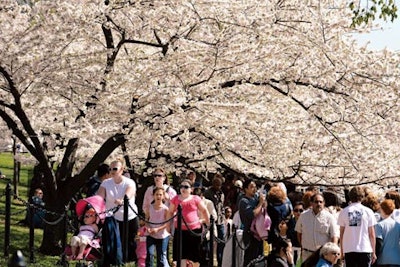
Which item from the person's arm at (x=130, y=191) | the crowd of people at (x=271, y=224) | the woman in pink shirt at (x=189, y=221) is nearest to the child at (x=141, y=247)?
the crowd of people at (x=271, y=224)

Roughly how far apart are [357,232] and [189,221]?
253 centimetres

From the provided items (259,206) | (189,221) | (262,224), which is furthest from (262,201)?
(189,221)

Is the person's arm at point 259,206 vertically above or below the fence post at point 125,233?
above

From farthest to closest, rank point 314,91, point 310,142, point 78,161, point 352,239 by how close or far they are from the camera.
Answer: point 78,161
point 310,142
point 314,91
point 352,239

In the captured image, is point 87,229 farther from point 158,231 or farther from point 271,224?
point 271,224

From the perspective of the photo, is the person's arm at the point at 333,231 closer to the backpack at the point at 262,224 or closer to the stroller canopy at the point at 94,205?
the backpack at the point at 262,224

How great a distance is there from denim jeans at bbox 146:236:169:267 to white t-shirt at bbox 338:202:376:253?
2.59 m

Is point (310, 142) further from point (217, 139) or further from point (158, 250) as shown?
point (158, 250)

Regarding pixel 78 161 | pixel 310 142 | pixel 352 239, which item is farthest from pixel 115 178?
pixel 78 161

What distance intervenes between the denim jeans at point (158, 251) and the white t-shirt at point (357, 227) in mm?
2586

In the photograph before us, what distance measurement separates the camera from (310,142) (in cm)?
1805

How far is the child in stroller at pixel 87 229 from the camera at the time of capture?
42.4 feet

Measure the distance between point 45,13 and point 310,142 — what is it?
612 cm

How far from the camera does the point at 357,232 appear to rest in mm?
12586
